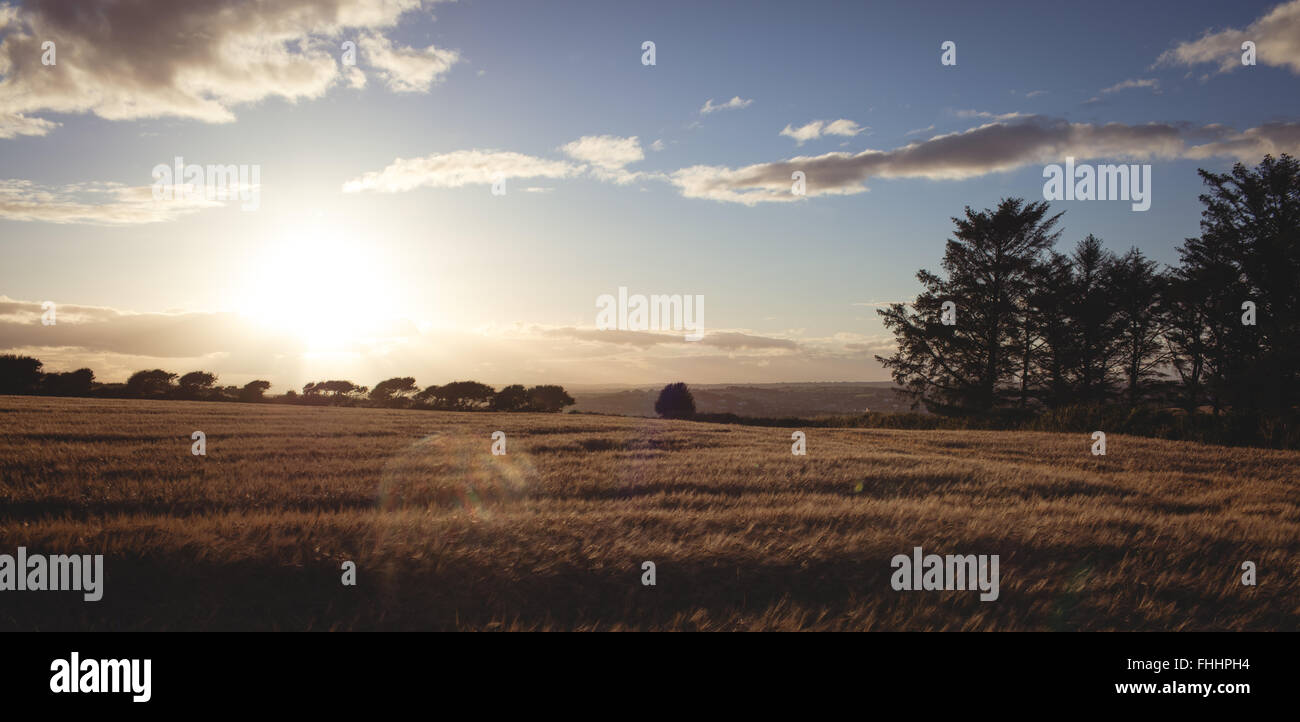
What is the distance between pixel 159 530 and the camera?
5.11 metres

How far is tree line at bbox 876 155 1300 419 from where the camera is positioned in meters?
35.1

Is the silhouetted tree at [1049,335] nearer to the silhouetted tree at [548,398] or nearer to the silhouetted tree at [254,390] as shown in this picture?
the silhouetted tree at [548,398]

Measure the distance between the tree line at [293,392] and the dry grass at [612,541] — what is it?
3703cm

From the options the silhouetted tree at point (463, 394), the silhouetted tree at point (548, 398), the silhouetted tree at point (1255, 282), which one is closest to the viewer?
the silhouetted tree at point (1255, 282)

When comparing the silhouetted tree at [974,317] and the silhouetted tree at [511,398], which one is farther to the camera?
the silhouetted tree at [511,398]

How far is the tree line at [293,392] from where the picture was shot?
43.6 m

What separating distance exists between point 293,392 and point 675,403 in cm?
3388

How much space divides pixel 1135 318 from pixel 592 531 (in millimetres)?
48486

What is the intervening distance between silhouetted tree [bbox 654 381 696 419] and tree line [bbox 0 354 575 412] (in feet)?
30.8

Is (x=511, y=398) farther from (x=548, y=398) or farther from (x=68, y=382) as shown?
(x=68, y=382)

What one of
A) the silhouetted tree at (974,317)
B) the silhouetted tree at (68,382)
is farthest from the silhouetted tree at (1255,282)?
the silhouetted tree at (68,382)

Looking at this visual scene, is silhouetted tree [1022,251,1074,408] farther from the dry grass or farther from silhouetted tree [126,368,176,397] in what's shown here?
silhouetted tree [126,368,176,397]
